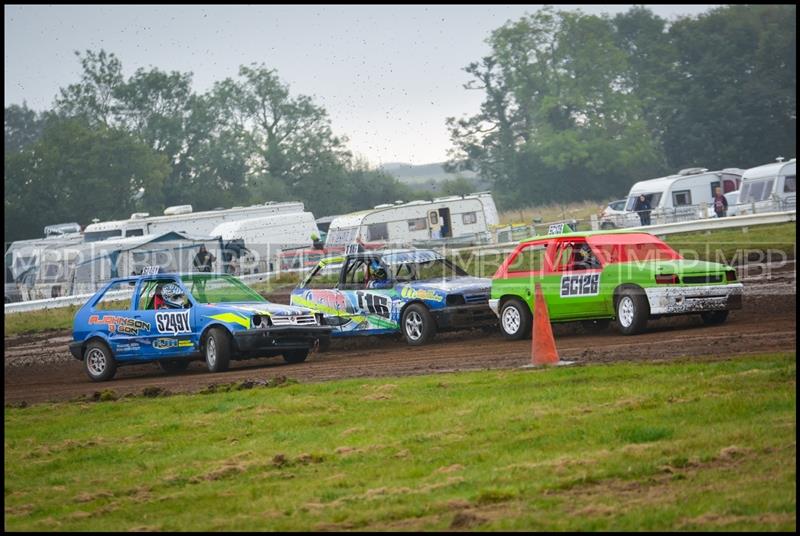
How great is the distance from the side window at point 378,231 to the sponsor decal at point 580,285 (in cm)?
2370

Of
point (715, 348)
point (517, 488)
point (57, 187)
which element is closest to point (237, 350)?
point (715, 348)

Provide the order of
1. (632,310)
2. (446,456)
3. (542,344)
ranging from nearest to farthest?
(446,456), (542,344), (632,310)

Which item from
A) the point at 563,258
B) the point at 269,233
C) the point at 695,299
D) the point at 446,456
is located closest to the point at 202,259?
the point at 269,233

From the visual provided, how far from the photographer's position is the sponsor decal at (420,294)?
1778 centimetres

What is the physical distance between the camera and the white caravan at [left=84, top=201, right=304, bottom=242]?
4450 cm

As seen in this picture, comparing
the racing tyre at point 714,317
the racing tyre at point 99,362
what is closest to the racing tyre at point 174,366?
the racing tyre at point 99,362

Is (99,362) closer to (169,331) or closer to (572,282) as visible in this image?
(169,331)

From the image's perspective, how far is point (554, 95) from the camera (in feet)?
233

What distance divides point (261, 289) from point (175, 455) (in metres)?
21.4

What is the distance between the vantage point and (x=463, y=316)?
58.2ft

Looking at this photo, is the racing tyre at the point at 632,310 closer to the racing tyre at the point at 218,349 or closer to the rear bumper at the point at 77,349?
the racing tyre at the point at 218,349

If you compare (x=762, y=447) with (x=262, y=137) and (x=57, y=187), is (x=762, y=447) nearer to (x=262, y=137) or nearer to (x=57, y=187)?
(x=57, y=187)

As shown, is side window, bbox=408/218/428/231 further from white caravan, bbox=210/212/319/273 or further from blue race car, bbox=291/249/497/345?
blue race car, bbox=291/249/497/345

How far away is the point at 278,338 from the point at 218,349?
2.67 feet
